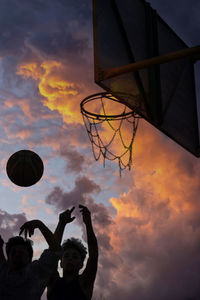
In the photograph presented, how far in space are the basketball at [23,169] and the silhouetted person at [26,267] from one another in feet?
9.95

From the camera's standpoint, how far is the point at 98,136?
8.30 m

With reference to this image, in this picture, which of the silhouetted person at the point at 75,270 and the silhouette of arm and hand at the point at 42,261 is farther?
the silhouetted person at the point at 75,270

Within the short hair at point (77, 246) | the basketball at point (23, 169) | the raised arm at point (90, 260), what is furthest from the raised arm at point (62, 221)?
the basketball at point (23, 169)

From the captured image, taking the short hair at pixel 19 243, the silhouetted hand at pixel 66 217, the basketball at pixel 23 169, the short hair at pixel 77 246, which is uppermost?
the basketball at pixel 23 169

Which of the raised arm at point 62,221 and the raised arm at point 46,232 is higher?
the raised arm at point 62,221

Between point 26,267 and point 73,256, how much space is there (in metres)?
0.72

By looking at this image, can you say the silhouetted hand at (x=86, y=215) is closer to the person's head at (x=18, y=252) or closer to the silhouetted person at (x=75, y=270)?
the silhouetted person at (x=75, y=270)

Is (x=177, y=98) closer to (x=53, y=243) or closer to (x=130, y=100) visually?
(x=130, y=100)

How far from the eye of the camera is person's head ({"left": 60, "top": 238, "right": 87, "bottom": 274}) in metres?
4.57

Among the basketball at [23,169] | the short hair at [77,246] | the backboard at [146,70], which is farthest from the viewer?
the basketball at [23,169]

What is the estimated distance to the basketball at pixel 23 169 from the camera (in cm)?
723

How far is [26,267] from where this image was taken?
4047 millimetres

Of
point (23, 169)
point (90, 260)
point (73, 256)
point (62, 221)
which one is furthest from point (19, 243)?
point (23, 169)

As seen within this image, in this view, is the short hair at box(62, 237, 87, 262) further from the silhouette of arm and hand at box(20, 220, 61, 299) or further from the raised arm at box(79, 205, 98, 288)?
the silhouette of arm and hand at box(20, 220, 61, 299)
